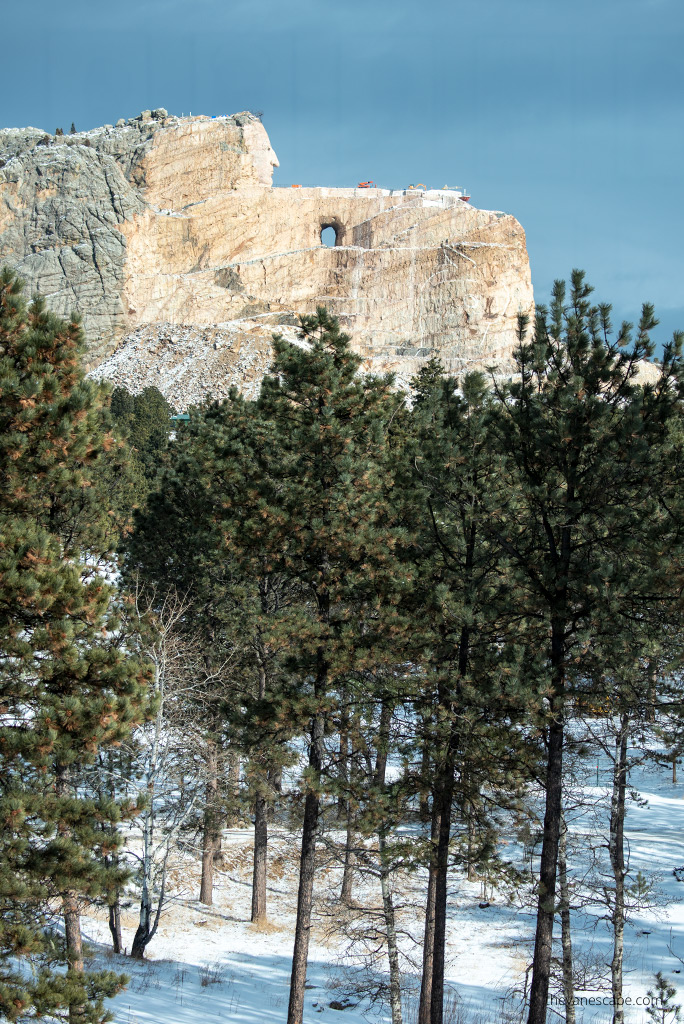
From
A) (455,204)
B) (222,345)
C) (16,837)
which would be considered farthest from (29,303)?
(455,204)

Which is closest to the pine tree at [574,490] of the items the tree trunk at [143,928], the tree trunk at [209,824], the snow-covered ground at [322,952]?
the snow-covered ground at [322,952]

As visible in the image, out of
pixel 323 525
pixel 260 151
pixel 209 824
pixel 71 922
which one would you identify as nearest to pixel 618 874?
pixel 323 525

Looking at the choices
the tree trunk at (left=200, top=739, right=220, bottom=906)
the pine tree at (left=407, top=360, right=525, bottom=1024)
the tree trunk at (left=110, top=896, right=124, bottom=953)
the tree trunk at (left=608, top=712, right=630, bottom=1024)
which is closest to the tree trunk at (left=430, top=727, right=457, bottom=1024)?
the pine tree at (left=407, top=360, right=525, bottom=1024)

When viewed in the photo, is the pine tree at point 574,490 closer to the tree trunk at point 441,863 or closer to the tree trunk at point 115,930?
the tree trunk at point 441,863

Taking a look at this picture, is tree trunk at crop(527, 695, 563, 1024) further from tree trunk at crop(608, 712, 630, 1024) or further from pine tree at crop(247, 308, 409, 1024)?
pine tree at crop(247, 308, 409, 1024)

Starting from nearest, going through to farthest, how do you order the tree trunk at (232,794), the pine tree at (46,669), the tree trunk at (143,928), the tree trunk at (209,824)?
1. the pine tree at (46,669)
2. the tree trunk at (143,928)
3. the tree trunk at (232,794)
4. the tree trunk at (209,824)

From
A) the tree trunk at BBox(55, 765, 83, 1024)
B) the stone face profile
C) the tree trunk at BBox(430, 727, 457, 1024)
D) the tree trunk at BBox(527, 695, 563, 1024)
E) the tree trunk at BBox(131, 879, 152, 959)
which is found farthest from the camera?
the stone face profile

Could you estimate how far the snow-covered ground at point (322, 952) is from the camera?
49.8ft

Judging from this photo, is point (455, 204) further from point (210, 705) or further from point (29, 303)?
point (29, 303)

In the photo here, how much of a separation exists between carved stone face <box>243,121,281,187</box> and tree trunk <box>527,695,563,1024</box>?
5012 inches

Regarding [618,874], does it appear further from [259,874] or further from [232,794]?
[259,874]

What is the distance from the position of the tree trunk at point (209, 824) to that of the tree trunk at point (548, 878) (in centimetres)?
940

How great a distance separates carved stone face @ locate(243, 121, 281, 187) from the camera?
125875 millimetres

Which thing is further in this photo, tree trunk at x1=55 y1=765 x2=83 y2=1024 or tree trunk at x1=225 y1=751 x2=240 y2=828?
tree trunk at x1=225 y1=751 x2=240 y2=828
